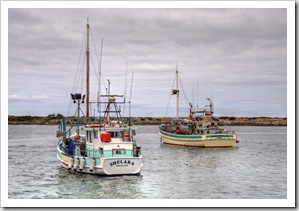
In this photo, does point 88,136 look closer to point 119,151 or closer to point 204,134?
point 119,151

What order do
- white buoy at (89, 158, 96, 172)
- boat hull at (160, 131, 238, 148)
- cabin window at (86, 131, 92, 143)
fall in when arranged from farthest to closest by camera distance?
boat hull at (160, 131, 238, 148), cabin window at (86, 131, 92, 143), white buoy at (89, 158, 96, 172)

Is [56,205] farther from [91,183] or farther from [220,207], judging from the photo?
[91,183]

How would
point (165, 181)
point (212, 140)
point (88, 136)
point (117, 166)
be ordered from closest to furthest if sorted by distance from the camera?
1. point (117, 166)
2. point (165, 181)
3. point (88, 136)
4. point (212, 140)

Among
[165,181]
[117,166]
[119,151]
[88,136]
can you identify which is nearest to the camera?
[117,166]

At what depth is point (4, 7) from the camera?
15.7 metres

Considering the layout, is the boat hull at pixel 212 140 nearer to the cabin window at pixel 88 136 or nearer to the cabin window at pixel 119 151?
the cabin window at pixel 88 136

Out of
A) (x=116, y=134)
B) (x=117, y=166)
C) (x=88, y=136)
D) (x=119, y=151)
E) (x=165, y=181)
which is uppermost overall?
(x=116, y=134)

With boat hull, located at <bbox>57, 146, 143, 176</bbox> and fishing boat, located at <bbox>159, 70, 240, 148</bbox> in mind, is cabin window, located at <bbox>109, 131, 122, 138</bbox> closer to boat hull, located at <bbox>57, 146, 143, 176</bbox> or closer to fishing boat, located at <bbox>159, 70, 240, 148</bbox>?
boat hull, located at <bbox>57, 146, 143, 176</bbox>

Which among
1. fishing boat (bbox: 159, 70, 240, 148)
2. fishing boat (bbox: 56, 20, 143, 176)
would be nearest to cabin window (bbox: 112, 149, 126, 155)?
fishing boat (bbox: 56, 20, 143, 176)

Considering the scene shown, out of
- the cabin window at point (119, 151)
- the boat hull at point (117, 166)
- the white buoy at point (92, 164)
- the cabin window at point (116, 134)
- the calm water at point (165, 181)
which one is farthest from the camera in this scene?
the cabin window at point (116, 134)

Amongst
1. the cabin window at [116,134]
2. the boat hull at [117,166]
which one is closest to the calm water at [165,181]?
the boat hull at [117,166]

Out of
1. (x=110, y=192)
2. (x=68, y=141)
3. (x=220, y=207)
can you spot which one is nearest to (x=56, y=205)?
(x=220, y=207)

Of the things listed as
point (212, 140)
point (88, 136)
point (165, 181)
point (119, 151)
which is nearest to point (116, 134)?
point (119, 151)

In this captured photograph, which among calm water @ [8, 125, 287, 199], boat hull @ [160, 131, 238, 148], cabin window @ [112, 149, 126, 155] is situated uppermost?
cabin window @ [112, 149, 126, 155]
